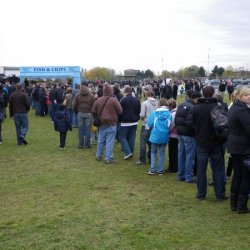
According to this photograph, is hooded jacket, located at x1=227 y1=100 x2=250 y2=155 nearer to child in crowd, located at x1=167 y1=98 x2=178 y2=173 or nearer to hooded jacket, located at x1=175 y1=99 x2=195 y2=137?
hooded jacket, located at x1=175 y1=99 x2=195 y2=137

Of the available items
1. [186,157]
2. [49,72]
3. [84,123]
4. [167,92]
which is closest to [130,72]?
[167,92]

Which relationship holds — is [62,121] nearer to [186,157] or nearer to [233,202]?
[186,157]

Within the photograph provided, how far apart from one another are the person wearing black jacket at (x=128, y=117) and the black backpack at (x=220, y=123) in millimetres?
3773

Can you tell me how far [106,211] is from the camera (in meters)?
6.35

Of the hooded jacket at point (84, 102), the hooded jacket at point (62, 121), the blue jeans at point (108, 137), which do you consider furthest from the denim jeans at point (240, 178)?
the hooded jacket at point (62, 121)

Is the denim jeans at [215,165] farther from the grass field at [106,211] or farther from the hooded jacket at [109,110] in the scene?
the hooded jacket at [109,110]

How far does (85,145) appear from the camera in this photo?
1230 cm

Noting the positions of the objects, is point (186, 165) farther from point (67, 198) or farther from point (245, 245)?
point (245, 245)

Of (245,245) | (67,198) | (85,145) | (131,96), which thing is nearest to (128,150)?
(131,96)

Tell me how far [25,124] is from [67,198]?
239 inches

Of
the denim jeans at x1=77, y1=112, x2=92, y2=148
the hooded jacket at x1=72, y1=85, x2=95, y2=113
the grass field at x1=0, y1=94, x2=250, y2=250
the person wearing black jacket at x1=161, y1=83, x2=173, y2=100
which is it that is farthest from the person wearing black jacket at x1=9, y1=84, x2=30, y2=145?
the person wearing black jacket at x1=161, y1=83, x2=173, y2=100

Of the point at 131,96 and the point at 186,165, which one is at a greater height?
the point at 131,96

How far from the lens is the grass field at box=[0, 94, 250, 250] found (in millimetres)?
5164

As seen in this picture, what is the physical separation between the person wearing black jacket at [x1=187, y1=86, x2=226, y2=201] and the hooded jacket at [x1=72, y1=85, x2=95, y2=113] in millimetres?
5142
